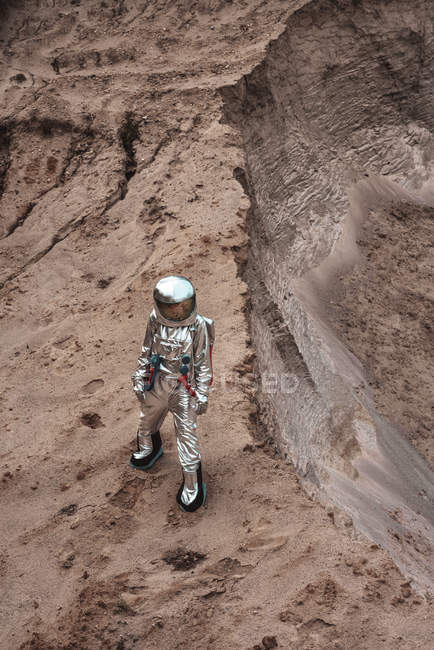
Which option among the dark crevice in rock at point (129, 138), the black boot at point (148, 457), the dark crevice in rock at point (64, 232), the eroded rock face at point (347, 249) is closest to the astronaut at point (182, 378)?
the black boot at point (148, 457)

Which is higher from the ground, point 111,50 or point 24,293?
point 111,50

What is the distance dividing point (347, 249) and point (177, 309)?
18.0 ft

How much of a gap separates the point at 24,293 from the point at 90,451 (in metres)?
2.48

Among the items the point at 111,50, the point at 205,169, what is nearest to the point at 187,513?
the point at 205,169

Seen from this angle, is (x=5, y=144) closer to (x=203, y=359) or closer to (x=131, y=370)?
(x=131, y=370)

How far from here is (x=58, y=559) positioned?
3.52 meters

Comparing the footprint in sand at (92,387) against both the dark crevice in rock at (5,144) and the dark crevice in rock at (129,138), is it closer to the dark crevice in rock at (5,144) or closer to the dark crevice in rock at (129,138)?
the dark crevice in rock at (129,138)

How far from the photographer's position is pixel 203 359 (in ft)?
11.9

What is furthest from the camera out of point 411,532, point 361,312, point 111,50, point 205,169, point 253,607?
point 111,50

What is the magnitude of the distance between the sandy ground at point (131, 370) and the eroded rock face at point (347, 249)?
49 centimetres

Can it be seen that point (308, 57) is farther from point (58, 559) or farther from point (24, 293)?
point (58, 559)

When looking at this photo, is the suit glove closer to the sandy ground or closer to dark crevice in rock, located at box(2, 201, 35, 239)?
the sandy ground

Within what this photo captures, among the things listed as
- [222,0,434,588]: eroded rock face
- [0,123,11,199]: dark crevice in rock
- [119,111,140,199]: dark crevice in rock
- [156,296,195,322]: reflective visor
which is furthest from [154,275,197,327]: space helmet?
A: [0,123,11,199]: dark crevice in rock

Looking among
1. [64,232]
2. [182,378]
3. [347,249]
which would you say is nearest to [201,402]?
[182,378]
